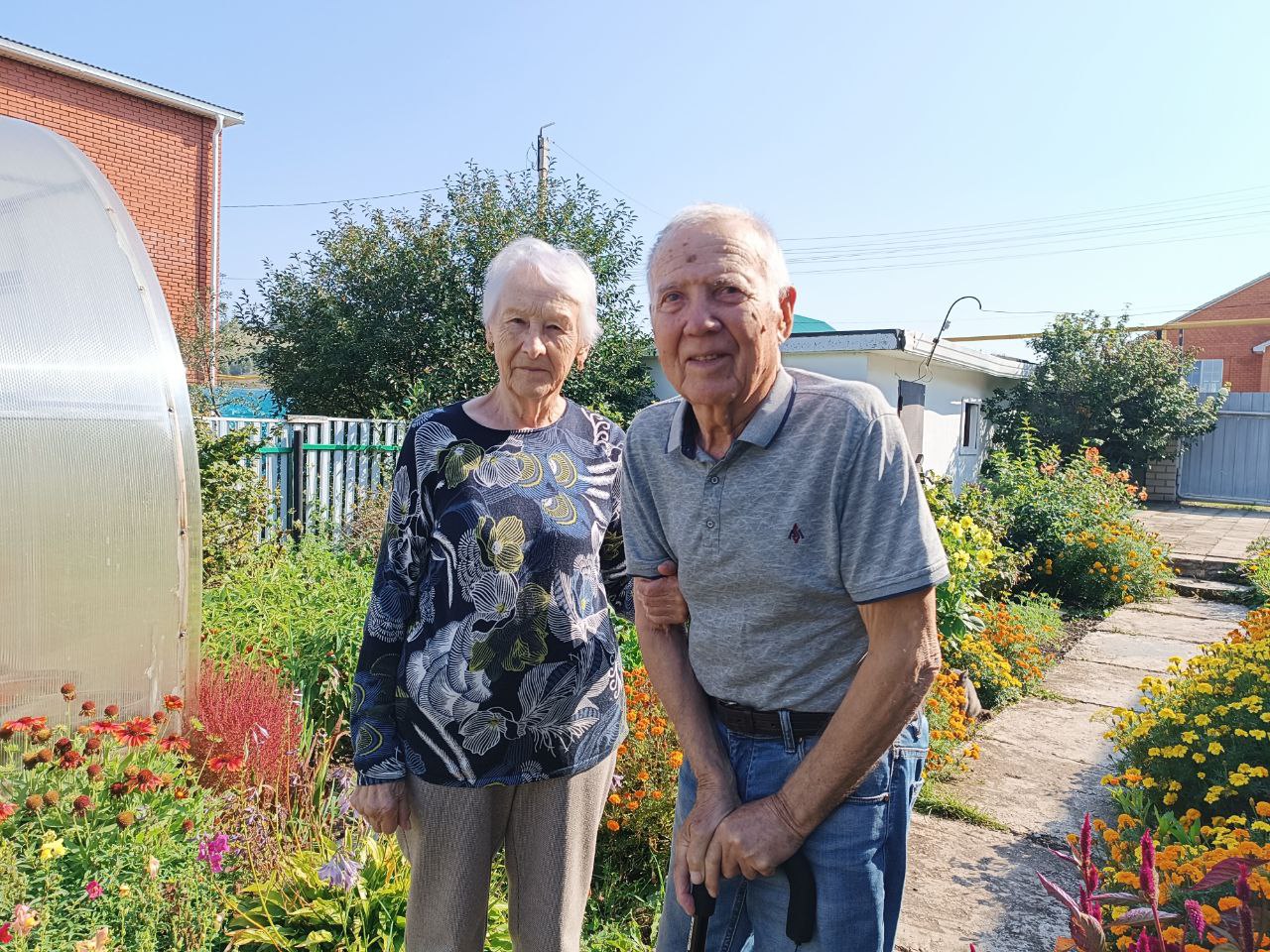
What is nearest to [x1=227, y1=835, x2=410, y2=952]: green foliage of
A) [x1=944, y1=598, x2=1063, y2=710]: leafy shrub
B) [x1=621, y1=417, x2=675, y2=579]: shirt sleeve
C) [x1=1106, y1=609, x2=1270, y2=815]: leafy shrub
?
[x1=621, y1=417, x2=675, y2=579]: shirt sleeve

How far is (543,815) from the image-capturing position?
1.96m

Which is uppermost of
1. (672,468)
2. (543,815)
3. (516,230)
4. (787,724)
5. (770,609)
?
(516,230)

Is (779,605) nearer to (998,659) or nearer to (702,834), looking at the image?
(702,834)

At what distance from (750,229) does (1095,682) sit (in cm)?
556

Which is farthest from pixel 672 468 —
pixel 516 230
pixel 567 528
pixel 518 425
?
pixel 516 230

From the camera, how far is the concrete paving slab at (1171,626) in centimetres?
721

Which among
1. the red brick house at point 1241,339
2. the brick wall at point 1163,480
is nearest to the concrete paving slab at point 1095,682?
the brick wall at point 1163,480

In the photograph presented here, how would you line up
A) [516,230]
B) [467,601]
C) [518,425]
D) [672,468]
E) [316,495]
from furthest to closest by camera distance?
[516,230] < [316,495] < [518,425] < [467,601] < [672,468]

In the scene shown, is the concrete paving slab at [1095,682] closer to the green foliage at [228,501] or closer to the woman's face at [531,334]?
the woman's face at [531,334]

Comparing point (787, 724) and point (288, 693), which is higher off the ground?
point (787, 724)

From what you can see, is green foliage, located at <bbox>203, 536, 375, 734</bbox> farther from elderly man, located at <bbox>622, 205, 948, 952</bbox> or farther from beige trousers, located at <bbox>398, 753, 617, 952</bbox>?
elderly man, located at <bbox>622, 205, 948, 952</bbox>

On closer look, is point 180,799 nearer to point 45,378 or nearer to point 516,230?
point 45,378

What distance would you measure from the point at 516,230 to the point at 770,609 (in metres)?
11.6

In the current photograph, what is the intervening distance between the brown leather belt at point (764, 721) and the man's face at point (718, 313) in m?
0.52
